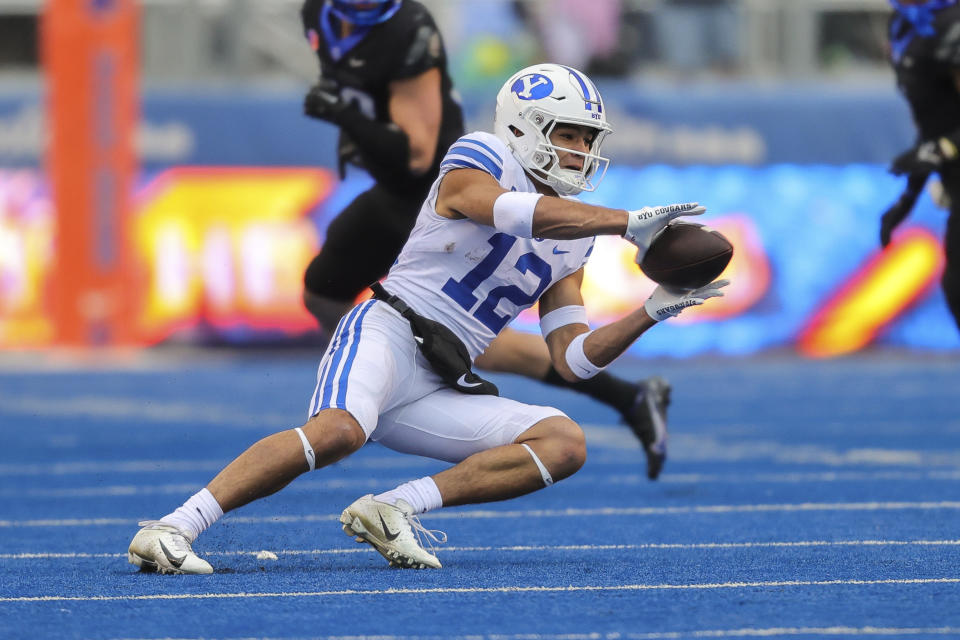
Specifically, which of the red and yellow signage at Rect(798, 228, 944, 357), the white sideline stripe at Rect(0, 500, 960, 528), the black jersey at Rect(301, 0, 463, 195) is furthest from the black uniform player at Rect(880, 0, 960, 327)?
the red and yellow signage at Rect(798, 228, 944, 357)

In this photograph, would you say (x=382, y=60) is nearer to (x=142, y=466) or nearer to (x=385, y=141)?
(x=385, y=141)

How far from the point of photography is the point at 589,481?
714cm

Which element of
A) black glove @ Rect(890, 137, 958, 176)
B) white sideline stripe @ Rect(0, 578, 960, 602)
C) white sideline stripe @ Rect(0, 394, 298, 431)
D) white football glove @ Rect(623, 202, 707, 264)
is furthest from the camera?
white sideline stripe @ Rect(0, 394, 298, 431)

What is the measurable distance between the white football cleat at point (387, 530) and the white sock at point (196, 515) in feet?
1.09

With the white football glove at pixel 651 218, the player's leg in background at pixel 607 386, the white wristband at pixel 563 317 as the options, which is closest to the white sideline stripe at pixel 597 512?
the player's leg in background at pixel 607 386

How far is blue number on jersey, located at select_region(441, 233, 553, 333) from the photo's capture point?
462 centimetres

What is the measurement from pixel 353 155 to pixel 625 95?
9.23 meters

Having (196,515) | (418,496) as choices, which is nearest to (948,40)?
(418,496)

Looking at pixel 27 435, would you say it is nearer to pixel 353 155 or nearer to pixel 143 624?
pixel 353 155

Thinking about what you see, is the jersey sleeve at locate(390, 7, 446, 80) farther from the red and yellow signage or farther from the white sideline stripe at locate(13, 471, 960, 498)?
the red and yellow signage

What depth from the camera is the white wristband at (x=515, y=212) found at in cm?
424

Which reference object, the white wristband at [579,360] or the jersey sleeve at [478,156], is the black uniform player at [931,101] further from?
the jersey sleeve at [478,156]

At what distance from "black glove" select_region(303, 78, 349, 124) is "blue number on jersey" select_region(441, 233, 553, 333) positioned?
1743 mm

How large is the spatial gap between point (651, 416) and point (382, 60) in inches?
65.4
